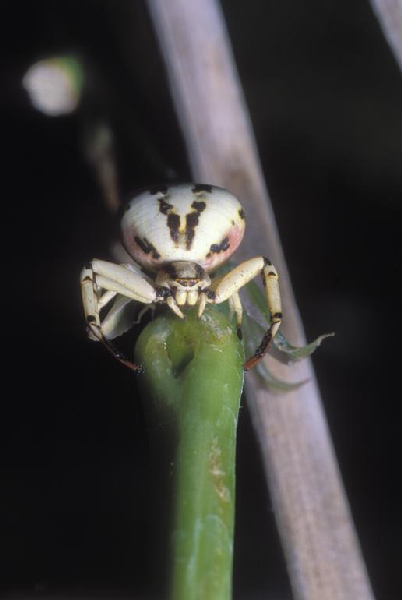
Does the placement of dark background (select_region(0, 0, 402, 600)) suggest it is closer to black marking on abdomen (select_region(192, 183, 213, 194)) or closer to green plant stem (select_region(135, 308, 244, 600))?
black marking on abdomen (select_region(192, 183, 213, 194))

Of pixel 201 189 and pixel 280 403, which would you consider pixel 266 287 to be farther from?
pixel 280 403

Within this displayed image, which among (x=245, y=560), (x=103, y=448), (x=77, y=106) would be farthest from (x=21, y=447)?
(x=77, y=106)

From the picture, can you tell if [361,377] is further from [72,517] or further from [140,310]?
[140,310]

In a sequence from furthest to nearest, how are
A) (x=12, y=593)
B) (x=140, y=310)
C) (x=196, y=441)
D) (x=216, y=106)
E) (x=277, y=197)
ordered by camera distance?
(x=277, y=197)
(x=12, y=593)
(x=216, y=106)
(x=140, y=310)
(x=196, y=441)

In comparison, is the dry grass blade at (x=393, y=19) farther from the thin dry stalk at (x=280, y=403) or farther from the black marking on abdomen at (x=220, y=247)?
the black marking on abdomen at (x=220, y=247)

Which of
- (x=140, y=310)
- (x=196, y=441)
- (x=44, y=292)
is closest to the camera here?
(x=196, y=441)

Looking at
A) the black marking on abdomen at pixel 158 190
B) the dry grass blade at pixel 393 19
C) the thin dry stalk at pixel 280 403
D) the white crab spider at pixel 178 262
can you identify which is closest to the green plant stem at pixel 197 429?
the white crab spider at pixel 178 262
